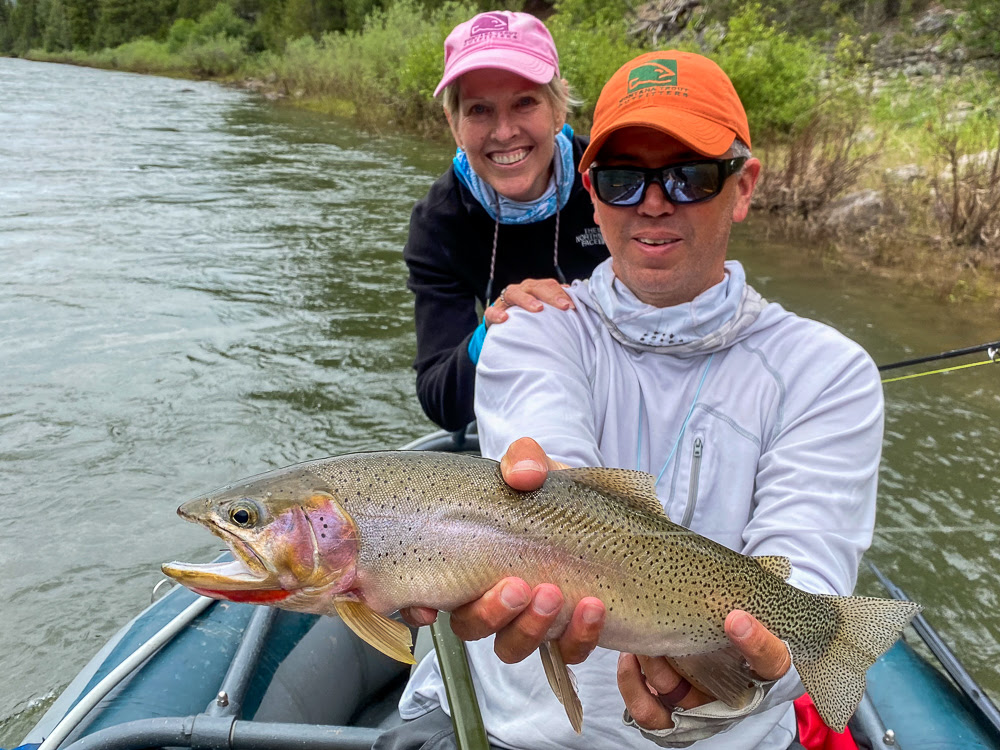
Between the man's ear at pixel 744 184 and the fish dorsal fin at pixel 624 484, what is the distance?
2.95ft

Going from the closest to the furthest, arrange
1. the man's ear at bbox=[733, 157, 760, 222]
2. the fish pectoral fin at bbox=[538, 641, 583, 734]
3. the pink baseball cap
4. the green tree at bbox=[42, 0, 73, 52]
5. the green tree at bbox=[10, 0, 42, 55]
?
the fish pectoral fin at bbox=[538, 641, 583, 734], the man's ear at bbox=[733, 157, 760, 222], the pink baseball cap, the green tree at bbox=[42, 0, 73, 52], the green tree at bbox=[10, 0, 42, 55]

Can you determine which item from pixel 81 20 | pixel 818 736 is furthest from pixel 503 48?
pixel 81 20

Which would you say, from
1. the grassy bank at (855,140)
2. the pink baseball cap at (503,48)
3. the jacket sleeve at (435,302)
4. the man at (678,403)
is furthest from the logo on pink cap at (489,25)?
the grassy bank at (855,140)

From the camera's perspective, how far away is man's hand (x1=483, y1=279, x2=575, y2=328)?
224 cm

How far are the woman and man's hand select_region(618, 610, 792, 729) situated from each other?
1.56 m

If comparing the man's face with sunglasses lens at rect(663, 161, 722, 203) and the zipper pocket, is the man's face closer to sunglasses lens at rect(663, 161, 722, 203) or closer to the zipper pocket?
sunglasses lens at rect(663, 161, 722, 203)

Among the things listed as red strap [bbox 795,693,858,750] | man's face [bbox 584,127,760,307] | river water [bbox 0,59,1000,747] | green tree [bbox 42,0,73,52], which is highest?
green tree [bbox 42,0,73,52]

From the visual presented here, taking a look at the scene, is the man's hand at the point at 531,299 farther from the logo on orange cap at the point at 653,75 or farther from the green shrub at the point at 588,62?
the green shrub at the point at 588,62

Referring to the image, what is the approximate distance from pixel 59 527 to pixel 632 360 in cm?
469

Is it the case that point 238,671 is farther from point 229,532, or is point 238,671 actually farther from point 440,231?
point 440,231

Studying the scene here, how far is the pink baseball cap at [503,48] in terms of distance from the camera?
10.4 ft

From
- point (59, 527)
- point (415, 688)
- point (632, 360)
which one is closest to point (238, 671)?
point (415, 688)

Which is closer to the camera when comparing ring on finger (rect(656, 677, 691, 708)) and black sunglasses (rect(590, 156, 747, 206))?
ring on finger (rect(656, 677, 691, 708))

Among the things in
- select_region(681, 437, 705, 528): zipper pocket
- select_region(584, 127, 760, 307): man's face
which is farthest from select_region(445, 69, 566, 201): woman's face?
select_region(681, 437, 705, 528): zipper pocket
